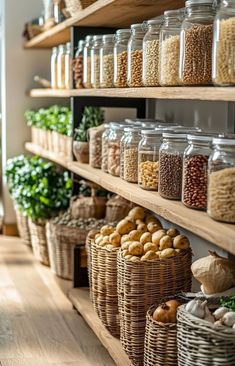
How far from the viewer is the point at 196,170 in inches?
98.3

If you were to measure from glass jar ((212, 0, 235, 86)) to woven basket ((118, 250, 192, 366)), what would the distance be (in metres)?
0.83

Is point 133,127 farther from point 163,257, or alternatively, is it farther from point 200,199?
point 200,199

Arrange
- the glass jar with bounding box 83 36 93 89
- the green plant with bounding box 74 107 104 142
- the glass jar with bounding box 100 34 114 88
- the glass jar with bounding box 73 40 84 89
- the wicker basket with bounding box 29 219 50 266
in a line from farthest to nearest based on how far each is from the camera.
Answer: the wicker basket with bounding box 29 219 50 266 → the green plant with bounding box 74 107 104 142 → the glass jar with bounding box 73 40 84 89 → the glass jar with bounding box 83 36 93 89 → the glass jar with bounding box 100 34 114 88

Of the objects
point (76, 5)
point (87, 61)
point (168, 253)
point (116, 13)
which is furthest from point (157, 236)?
point (76, 5)

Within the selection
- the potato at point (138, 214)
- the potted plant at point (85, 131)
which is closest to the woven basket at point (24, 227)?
the potted plant at point (85, 131)

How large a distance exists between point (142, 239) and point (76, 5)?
60.7 inches

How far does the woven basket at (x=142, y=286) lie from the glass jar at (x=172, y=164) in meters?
0.27

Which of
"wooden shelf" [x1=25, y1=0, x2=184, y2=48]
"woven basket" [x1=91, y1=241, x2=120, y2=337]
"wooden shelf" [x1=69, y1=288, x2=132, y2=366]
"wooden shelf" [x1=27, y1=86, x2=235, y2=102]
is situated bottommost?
"wooden shelf" [x1=69, y1=288, x2=132, y2=366]

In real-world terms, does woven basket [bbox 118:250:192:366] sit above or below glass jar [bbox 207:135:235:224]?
below

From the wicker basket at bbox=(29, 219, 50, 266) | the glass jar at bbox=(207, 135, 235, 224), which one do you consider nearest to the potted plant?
the wicker basket at bbox=(29, 219, 50, 266)

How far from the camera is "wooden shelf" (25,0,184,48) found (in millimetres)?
3248

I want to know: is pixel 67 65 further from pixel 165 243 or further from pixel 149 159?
pixel 165 243

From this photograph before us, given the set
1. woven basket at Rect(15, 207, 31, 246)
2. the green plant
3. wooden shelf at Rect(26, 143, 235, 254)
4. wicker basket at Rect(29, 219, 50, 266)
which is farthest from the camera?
woven basket at Rect(15, 207, 31, 246)

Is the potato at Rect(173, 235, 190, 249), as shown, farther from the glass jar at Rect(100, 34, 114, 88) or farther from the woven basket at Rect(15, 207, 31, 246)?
the woven basket at Rect(15, 207, 31, 246)
